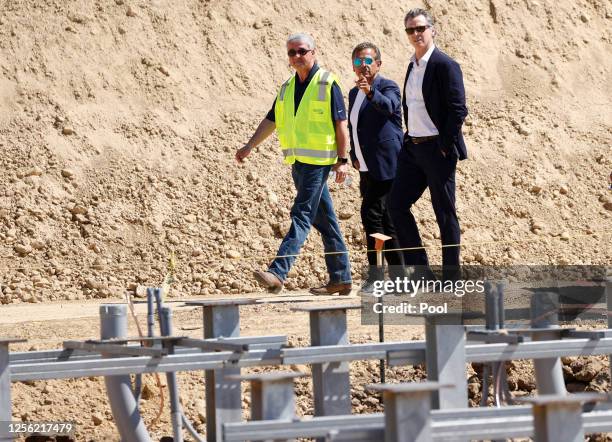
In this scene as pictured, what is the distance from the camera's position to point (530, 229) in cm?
1529

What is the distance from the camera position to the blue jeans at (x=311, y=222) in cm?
1019

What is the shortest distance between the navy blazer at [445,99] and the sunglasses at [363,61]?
90cm

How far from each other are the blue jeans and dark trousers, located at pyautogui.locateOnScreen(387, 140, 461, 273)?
69 cm

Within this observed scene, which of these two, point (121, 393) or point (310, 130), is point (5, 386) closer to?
point (121, 393)

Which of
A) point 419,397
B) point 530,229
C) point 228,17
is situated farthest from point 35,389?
point 228,17

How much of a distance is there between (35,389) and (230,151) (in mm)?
6477

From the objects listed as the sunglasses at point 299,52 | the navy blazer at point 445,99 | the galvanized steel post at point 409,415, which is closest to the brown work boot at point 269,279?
the navy blazer at point 445,99

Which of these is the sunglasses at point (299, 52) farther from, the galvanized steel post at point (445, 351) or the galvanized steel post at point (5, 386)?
the galvanized steel post at point (5, 386)

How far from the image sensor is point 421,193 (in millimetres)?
10039

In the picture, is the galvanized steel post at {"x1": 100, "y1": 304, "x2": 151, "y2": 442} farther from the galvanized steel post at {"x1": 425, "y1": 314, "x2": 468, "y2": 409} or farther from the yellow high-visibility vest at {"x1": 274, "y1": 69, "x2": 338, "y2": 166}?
the yellow high-visibility vest at {"x1": 274, "y1": 69, "x2": 338, "y2": 166}

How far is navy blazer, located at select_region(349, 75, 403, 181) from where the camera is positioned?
36.0ft

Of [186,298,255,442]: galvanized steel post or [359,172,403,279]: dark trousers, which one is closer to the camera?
[186,298,255,442]: galvanized steel post

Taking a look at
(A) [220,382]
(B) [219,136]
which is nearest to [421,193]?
(A) [220,382]

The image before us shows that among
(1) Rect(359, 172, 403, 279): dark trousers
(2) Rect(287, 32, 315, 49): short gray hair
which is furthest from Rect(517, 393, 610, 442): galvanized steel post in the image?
(1) Rect(359, 172, 403, 279): dark trousers
